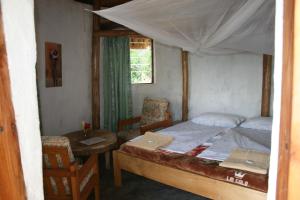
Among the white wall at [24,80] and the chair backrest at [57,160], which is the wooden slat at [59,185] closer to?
the chair backrest at [57,160]

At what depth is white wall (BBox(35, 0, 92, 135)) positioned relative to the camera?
3509 millimetres

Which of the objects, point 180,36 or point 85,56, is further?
point 85,56

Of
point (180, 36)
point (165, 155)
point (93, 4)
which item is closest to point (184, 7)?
point (180, 36)

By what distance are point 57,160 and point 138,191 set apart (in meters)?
1.19

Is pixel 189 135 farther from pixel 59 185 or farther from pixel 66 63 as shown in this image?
pixel 66 63

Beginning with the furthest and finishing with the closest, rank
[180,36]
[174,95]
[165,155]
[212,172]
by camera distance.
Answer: [174,95], [180,36], [165,155], [212,172]

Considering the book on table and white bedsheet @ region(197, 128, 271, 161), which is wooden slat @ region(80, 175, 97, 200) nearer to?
the book on table

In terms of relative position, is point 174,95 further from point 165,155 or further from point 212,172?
point 212,172

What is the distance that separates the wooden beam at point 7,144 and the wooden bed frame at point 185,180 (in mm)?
1722

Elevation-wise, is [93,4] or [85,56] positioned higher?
[93,4]

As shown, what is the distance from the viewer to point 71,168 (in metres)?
2.08

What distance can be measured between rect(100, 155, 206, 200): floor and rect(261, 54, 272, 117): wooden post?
1.76m

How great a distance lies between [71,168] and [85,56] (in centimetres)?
251

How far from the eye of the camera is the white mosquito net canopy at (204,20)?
2189mm
